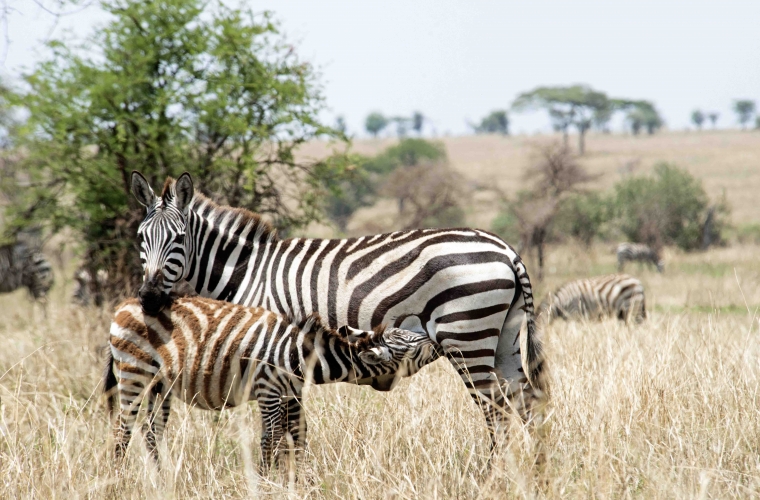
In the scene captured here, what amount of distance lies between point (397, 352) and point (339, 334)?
1.30 feet

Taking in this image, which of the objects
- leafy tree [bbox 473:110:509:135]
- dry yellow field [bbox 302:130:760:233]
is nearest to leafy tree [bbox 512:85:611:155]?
dry yellow field [bbox 302:130:760:233]

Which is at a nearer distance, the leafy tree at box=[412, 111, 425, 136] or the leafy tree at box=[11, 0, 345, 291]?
the leafy tree at box=[11, 0, 345, 291]

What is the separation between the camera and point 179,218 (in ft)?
16.8

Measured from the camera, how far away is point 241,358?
14.8ft

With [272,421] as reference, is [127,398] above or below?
above

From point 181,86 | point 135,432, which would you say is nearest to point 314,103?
point 181,86

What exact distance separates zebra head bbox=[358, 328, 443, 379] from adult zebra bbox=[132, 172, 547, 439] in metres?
0.18

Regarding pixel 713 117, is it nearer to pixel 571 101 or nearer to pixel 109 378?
pixel 571 101

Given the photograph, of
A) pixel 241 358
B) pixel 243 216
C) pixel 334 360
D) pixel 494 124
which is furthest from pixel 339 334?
pixel 494 124

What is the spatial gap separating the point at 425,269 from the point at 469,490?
1488mm

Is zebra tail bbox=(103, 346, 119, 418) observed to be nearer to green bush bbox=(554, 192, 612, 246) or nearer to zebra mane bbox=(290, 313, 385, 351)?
zebra mane bbox=(290, 313, 385, 351)

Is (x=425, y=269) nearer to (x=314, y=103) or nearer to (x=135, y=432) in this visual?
(x=135, y=432)

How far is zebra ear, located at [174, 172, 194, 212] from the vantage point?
202 inches

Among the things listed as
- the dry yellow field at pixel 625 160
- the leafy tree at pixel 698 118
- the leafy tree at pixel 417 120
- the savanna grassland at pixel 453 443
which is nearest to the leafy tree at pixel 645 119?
the dry yellow field at pixel 625 160
